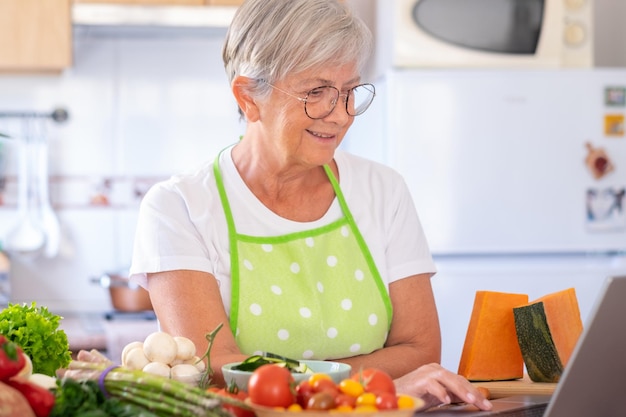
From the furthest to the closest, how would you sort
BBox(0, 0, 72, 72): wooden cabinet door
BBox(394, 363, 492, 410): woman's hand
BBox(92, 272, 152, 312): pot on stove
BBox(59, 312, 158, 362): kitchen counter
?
BBox(0, 0, 72, 72): wooden cabinet door < BBox(92, 272, 152, 312): pot on stove < BBox(59, 312, 158, 362): kitchen counter < BBox(394, 363, 492, 410): woman's hand

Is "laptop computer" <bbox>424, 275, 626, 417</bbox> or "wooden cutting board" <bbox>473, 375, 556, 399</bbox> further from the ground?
"laptop computer" <bbox>424, 275, 626, 417</bbox>

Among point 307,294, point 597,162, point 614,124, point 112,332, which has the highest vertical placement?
point 614,124

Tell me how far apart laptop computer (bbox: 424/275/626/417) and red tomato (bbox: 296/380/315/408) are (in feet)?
0.88

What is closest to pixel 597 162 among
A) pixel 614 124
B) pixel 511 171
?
pixel 614 124

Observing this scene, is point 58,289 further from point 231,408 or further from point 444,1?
point 231,408

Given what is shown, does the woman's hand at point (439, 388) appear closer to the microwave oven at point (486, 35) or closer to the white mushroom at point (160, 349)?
the white mushroom at point (160, 349)

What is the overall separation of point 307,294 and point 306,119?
0.29 m

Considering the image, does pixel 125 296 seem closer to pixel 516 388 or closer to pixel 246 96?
pixel 246 96

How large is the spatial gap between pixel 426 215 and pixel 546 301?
1.57 meters

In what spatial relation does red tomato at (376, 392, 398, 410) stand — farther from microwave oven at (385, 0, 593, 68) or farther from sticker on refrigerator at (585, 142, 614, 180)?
sticker on refrigerator at (585, 142, 614, 180)

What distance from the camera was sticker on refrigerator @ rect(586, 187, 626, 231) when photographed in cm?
305

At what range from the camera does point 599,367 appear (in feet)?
3.57

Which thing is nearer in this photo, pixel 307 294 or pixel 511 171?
pixel 307 294

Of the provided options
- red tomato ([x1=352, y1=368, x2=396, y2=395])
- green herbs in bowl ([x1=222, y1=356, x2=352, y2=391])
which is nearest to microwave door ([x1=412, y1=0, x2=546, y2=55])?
green herbs in bowl ([x1=222, y1=356, x2=352, y2=391])
